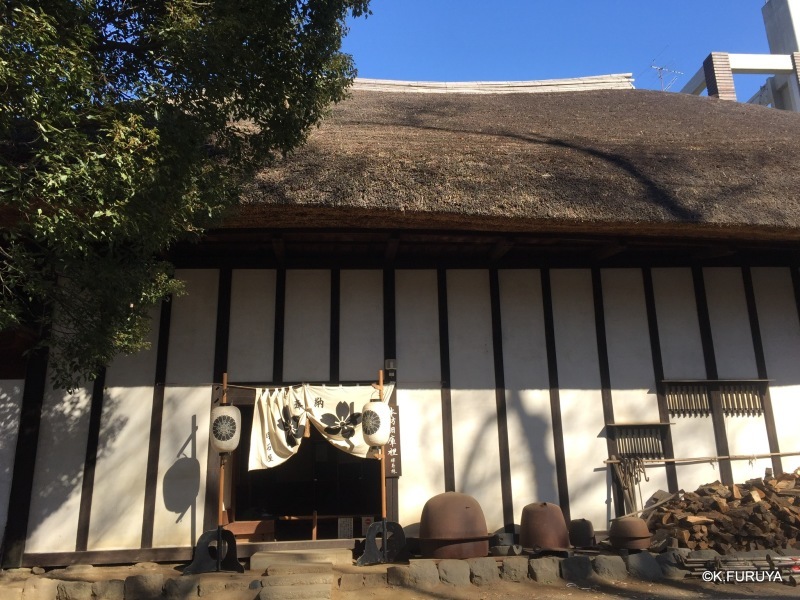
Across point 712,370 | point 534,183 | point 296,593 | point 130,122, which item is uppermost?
point 534,183

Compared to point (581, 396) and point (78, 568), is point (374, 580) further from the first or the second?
point (581, 396)

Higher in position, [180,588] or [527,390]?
[527,390]

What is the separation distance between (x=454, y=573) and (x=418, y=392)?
6.69 feet

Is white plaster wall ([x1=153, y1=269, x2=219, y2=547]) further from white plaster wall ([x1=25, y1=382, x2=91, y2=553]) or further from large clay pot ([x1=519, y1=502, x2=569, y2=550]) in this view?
large clay pot ([x1=519, y1=502, x2=569, y2=550])

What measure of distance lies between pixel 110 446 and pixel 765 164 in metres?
8.18

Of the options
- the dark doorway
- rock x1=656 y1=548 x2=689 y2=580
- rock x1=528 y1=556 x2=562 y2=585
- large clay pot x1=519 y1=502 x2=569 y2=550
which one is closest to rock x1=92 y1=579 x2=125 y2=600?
rock x1=528 y1=556 x2=562 y2=585

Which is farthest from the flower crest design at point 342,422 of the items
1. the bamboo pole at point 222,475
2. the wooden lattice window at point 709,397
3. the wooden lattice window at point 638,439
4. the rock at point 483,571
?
the wooden lattice window at point 709,397

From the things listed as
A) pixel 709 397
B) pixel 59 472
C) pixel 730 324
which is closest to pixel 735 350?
pixel 730 324

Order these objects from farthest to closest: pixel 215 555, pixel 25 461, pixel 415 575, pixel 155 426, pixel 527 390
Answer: pixel 527 390 < pixel 155 426 < pixel 25 461 < pixel 215 555 < pixel 415 575

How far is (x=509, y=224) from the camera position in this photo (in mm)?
6324

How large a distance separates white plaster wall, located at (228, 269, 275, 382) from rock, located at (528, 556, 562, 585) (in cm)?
340

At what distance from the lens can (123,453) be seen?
6.52 m

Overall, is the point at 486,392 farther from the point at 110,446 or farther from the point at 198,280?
the point at 110,446

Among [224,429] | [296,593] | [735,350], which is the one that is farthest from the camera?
[735,350]
